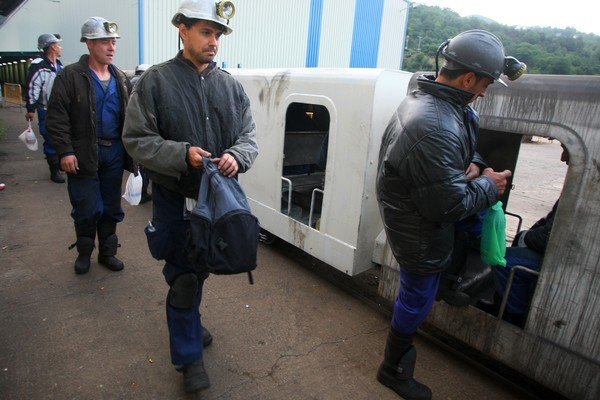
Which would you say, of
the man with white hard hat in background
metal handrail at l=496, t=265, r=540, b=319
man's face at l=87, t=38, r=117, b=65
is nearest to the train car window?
man's face at l=87, t=38, r=117, b=65

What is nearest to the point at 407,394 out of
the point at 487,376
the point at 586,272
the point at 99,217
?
the point at 487,376

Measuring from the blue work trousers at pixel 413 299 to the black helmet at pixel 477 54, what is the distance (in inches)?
43.1

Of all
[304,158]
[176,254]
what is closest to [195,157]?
[176,254]

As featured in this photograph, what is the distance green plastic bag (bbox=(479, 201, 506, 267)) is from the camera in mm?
2264

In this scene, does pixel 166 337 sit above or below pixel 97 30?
below

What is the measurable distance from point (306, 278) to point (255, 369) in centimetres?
143

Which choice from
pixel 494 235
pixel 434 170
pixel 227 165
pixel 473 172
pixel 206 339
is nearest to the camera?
pixel 434 170

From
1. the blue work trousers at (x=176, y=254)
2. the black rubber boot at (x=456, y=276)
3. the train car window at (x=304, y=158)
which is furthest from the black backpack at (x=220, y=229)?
the train car window at (x=304, y=158)

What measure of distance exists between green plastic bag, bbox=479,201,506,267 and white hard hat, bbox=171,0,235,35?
5.85ft

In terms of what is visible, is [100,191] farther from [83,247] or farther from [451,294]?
[451,294]

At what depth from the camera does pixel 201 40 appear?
2.10 m

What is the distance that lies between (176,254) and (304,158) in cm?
271

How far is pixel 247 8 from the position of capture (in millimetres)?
13312

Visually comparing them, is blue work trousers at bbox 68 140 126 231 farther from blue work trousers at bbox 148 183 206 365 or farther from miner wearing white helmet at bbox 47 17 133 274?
blue work trousers at bbox 148 183 206 365
